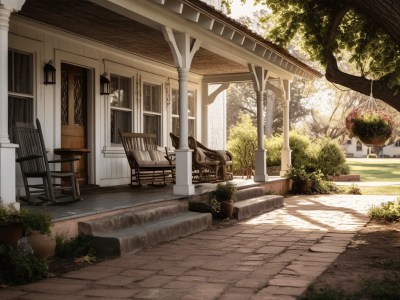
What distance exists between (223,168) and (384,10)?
5.41 m

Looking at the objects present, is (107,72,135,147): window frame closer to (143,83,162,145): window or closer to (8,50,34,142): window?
(143,83,162,145): window

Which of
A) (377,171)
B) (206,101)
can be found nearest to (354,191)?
(206,101)

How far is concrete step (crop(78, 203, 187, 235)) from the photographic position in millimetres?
6027

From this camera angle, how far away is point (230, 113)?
55281 mm

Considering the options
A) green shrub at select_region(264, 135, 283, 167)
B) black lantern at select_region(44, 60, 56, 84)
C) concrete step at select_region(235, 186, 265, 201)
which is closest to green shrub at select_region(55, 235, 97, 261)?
black lantern at select_region(44, 60, 56, 84)

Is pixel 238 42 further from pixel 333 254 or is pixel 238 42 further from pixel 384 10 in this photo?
pixel 333 254

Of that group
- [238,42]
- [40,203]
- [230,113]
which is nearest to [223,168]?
[238,42]

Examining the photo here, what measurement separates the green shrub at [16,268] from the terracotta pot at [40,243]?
0.77 feet

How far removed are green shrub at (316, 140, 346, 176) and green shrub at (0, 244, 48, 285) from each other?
1454cm

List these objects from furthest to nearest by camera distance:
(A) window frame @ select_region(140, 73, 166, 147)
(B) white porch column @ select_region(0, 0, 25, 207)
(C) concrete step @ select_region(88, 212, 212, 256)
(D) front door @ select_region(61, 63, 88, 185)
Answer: (A) window frame @ select_region(140, 73, 166, 147), (D) front door @ select_region(61, 63, 88, 185), (C) concrete step @ select_region(88, 212, 212, 256), (B) white porch column @ select_region(0, 0, 25, 207)

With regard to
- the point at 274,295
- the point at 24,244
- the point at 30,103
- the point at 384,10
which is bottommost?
the point at 274,295

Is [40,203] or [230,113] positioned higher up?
[230,113]

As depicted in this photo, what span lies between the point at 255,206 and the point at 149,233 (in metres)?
3.67

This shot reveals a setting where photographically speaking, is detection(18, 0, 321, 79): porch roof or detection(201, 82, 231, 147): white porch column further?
detection(201, 82, 231, 147): white porch column
